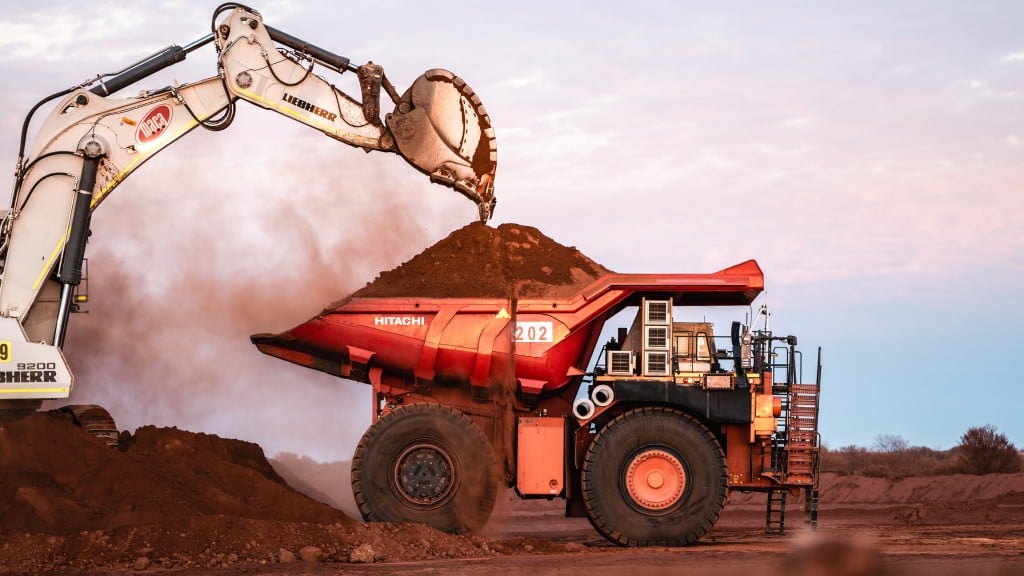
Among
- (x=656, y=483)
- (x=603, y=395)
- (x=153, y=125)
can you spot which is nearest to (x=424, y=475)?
(x=603, y=395)

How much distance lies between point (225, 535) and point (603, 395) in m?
5.53

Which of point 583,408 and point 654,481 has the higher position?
point 583,408

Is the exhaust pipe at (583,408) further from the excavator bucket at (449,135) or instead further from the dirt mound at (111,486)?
the dirt mound at (111,486)

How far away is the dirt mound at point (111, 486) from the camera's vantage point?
16.6 meters

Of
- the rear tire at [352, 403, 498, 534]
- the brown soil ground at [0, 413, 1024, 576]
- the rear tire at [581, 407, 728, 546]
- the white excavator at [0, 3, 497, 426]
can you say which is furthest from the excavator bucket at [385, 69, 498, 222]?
the brown soil ground at [0, 413, 1024, 576]

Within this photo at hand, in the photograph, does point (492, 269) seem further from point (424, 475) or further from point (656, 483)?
point (656, 483)

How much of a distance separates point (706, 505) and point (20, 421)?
30.6ft

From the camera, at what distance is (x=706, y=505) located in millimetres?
17984

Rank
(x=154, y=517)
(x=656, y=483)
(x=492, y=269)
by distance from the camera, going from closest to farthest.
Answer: (x=154, y=517)
(x=656, y=483)
(x=492, y=269)

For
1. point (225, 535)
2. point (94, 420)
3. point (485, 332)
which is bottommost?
point (225, 535)

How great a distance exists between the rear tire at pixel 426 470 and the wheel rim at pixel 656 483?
1911 mm

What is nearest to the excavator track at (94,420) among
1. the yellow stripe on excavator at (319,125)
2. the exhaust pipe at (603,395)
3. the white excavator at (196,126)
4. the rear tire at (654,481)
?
the white excavator at (196,126)

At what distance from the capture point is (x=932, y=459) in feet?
140

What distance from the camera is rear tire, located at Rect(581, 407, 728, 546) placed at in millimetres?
17984
